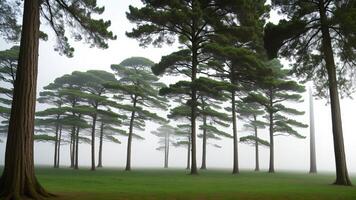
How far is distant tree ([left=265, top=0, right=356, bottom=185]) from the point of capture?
559 inches

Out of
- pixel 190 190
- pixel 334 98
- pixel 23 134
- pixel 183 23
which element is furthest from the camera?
pixel 183 23

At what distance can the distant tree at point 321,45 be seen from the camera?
14188 mm

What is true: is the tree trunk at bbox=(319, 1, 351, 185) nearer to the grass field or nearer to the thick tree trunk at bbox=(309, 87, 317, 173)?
the grass field

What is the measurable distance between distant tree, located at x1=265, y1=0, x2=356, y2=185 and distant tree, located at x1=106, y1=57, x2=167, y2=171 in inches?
572

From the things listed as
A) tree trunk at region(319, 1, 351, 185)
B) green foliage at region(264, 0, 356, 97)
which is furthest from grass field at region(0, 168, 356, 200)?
green foliage at region(264, 0, 356, 97)

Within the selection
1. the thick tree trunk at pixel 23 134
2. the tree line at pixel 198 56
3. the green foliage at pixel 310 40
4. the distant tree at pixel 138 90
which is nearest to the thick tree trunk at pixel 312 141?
the tree line at pixel 198 56

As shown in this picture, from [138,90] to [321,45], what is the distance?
1606cm

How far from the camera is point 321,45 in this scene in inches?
613

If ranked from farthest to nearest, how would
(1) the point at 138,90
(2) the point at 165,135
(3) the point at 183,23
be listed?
(2) the point at 165,135 → (1) the point at 138,90 → (3) the point at 183,23

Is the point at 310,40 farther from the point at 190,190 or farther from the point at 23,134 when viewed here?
the point at 23,134

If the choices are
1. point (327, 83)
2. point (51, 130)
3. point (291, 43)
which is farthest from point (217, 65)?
point (51, 130)

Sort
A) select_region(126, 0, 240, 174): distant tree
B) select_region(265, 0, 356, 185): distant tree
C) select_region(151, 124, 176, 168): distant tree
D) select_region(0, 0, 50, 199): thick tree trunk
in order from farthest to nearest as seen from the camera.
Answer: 1. select_region(151, 124, 176, 168): distant tree
2. select_region(126, 0, 240, 174): distant tree
3. select_region(265, 0, 356, 185): distant tree
4. select_region(0, 0, 50, 199): thick tree trunk

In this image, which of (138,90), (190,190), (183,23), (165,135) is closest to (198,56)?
(183,23)

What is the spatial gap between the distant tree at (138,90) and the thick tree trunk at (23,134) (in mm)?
17618
